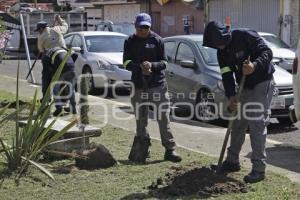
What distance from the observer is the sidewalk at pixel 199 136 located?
735cm

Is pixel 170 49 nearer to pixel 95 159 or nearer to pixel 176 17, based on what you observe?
pixel 95 159

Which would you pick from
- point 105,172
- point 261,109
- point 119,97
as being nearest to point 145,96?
point 105,172

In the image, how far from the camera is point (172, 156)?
7238 mm

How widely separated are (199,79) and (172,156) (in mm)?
3668

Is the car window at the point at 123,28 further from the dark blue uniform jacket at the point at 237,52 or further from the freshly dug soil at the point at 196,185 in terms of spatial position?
the freshly dug soil at the point at 196,185

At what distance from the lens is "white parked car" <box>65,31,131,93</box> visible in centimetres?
1492

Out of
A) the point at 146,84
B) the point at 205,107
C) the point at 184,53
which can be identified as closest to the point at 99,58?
the point at 184,53

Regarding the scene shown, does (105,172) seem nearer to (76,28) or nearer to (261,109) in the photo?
(261,109)

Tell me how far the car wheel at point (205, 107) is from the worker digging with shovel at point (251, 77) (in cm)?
406

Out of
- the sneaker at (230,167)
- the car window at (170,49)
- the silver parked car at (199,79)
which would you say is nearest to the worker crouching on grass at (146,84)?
the sneaker at (230,167)

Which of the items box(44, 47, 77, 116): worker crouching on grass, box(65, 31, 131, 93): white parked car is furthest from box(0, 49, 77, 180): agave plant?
box(65, 31, 131, 93): white parked car

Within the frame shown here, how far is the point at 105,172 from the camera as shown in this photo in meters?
6.69

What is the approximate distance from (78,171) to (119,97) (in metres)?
8.26

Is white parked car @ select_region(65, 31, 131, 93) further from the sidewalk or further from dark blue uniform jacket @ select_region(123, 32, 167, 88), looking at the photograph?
dark blue uniform jacket @ select_region(123, 32, 167, 88)
